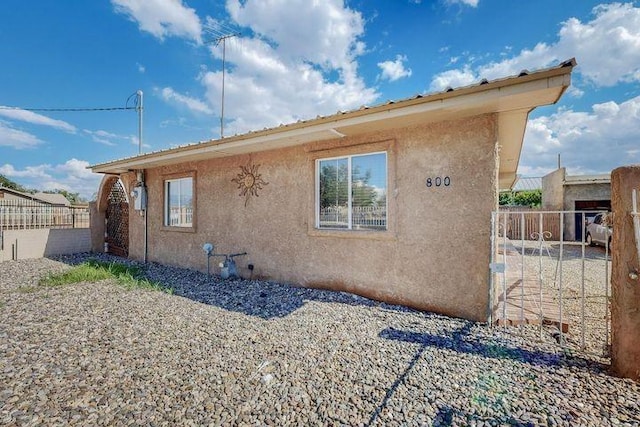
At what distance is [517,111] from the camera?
16.4ft

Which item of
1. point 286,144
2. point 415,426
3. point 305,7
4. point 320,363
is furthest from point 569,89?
point 305,7

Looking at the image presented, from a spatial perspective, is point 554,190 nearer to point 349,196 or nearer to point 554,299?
point 554,299

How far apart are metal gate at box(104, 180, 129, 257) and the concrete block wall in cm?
110

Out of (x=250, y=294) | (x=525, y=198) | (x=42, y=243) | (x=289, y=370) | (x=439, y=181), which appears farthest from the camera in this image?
(x=525, y=198)

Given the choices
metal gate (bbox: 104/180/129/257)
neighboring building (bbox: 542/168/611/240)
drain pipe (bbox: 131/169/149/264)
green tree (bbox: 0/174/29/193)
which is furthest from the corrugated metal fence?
green tree (bbox: 0/174/29/193)

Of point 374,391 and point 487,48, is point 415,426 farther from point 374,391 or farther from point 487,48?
point 487,48

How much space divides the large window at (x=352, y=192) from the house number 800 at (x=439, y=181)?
0.98 m

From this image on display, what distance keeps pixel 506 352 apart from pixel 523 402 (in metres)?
1.20

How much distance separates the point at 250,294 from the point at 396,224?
150 inches

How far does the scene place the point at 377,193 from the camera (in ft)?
20.9

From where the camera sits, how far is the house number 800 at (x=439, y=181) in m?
5.37

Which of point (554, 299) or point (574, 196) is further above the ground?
point (574, 196)

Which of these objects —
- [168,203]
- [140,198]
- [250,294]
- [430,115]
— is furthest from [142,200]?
[430,115]

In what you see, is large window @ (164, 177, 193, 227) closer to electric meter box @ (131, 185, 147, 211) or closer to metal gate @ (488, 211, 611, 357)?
electric meter box @ (131, 185, 147, 211)
